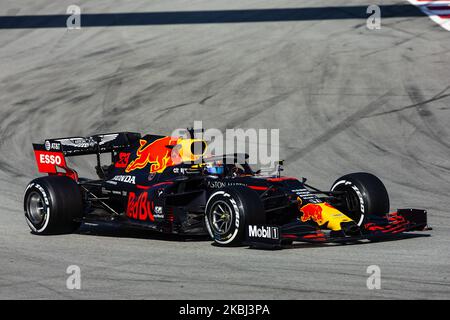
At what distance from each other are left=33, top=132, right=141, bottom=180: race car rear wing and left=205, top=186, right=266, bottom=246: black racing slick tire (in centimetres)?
294

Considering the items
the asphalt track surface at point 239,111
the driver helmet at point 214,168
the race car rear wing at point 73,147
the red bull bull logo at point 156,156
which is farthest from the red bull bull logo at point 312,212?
the race car rear wing at point 73,147

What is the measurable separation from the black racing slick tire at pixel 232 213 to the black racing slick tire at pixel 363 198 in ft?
5.89

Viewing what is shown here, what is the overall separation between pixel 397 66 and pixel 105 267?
16.5 metres

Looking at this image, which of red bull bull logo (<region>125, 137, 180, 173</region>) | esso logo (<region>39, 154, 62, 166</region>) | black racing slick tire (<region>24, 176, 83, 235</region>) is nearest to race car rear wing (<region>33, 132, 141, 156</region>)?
esso logo (<region>39, 154, 62, 166</region>)

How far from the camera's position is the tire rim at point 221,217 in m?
12.0

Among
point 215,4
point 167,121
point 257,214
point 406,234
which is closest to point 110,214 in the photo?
point 257,214

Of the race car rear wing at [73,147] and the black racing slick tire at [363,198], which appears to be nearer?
the black racing slick tire at [363,198]

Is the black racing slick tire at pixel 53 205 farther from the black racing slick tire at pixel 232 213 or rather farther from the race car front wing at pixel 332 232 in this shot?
the race car front wing at pixel 332 232

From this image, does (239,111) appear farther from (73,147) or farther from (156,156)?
(156,156)

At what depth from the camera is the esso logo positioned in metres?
14.8

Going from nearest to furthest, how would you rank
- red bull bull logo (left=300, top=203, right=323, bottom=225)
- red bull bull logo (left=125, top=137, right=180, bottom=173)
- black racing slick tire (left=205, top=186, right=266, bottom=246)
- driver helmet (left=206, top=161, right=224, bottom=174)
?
black racing slick tire (left=205, top=186, right=266, bottom=246) → red bull bull logo (left=300, top=203, right=323, bottom=225) → driver helmet (left=206, top=161, right=224, bottom=174) → red bull bull logo (left=125, top=137, right=180, bottom=173)

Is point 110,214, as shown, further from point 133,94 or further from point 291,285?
point 133,94

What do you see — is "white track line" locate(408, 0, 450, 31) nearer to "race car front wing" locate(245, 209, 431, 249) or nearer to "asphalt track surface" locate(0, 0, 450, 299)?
"asphalt track surface" locate(0, 0, 450, 299)

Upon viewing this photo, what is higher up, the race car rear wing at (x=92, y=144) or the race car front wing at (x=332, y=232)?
the race car rear wing at (x=92, y=144)
